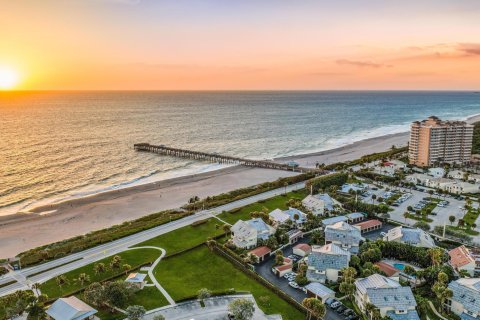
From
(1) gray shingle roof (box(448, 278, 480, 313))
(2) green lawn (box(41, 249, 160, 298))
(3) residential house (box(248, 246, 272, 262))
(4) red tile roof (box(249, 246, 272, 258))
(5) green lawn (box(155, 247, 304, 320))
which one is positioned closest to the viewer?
(1) gray shingle roof (box(448, 278, 480, 313))

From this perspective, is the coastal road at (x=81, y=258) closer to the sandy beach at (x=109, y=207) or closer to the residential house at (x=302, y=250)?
the sandy beach at (x=109, y=207)

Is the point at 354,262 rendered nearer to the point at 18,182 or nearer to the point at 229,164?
the point at 229,164

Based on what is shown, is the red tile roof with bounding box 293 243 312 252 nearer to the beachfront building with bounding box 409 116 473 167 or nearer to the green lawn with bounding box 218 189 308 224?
the green lawn with bounding box 218 189 308 224

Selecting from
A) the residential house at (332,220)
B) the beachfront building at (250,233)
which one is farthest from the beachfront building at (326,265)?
the residential house at (332,220)

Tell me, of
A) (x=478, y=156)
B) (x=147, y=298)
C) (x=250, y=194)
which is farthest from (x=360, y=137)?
(x=147, y=298)

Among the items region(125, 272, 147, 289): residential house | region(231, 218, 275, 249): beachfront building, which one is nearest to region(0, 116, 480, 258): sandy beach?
region(231, 218, 275, 249): beachfront building
